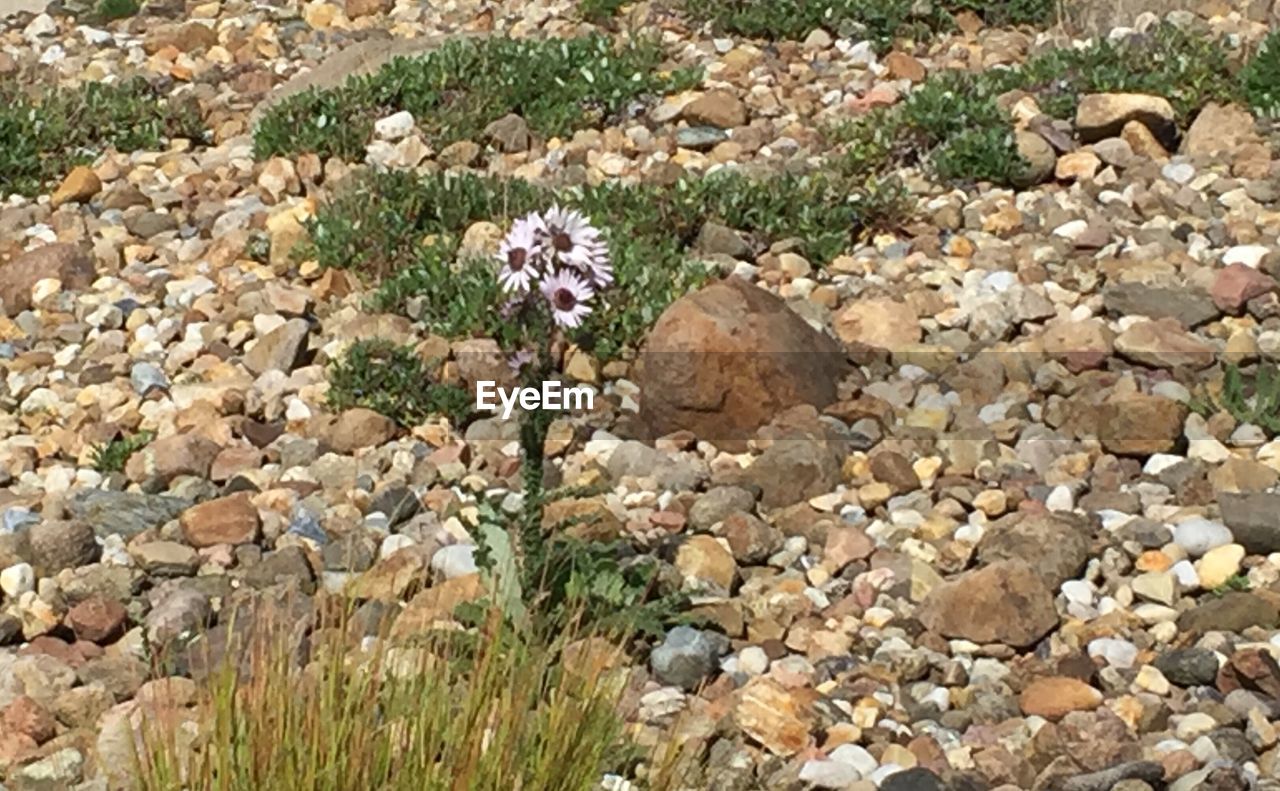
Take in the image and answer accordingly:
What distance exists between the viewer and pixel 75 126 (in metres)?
10.0

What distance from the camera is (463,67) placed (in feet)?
32.2

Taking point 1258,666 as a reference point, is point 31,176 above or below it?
below

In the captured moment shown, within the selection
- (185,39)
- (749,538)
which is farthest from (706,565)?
(185,39)

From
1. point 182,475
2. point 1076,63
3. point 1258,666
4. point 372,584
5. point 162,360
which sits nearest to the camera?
point 1258,666

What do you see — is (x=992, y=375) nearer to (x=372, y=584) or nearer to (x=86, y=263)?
(x=372, y=584)

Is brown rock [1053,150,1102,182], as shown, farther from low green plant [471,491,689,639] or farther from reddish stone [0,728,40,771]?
reddish stone [0,728,40,771]

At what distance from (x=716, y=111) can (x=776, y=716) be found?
16.0 ft

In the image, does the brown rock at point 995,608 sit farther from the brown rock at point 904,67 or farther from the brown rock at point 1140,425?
the brown rock at point 904,67

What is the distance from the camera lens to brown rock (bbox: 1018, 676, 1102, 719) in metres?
5.18

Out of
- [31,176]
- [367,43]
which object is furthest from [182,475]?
[367,43]

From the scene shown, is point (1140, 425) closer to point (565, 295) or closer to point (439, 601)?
point (565, 295)

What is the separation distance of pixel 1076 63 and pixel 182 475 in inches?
191

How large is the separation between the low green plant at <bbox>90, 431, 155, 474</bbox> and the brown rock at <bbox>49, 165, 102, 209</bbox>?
2.64m

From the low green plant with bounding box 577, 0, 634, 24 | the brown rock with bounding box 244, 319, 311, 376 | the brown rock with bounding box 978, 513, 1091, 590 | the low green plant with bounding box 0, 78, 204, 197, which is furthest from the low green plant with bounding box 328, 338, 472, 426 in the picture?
the low green plant with bounding box 577, 0, 634, 24
